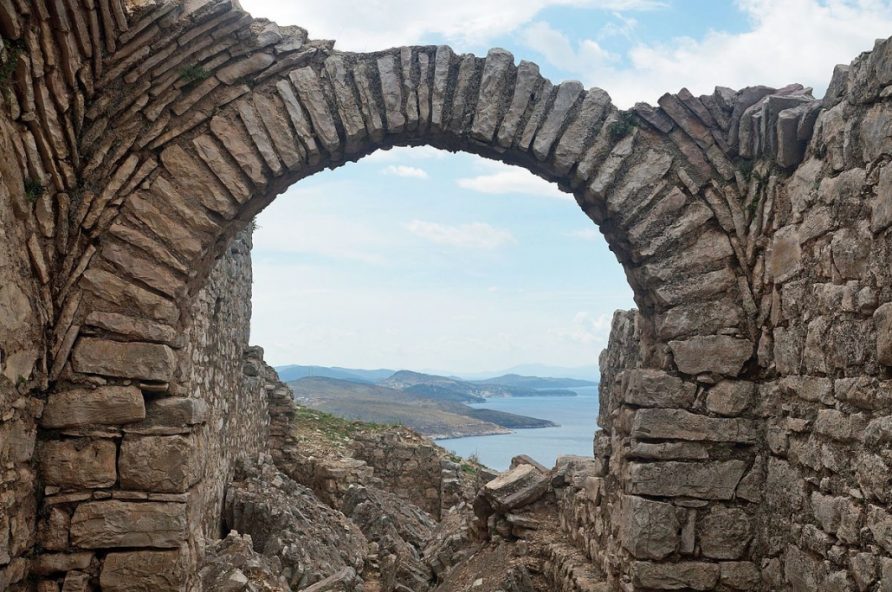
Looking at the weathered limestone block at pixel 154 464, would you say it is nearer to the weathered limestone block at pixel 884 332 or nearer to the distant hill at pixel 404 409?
the weathered limestone block at pixel 884 332

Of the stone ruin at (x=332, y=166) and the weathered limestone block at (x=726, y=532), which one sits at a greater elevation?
the stone ruin at (x=332, y=166)

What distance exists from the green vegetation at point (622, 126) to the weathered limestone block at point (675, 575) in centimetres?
254

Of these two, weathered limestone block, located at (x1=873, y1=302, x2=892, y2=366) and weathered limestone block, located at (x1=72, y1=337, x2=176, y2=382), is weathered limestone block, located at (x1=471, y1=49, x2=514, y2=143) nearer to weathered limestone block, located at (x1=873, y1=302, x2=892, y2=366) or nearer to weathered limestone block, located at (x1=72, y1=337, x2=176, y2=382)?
weathered limestone block, located at (x1=72, y1=337, x2=176, y2=382)

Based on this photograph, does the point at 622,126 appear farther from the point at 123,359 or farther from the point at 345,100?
the point at 123,359

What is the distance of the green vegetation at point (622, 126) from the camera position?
16.5 ft

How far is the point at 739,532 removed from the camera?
15.7ft

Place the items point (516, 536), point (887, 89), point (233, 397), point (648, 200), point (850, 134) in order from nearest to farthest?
1. point (887, 89)
2. point (850, 134)
3. point (648, 200)
4. point (516, 536)
5. point (233, 397)

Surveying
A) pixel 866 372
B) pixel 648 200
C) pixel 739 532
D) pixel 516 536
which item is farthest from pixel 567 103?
pixel 516 536

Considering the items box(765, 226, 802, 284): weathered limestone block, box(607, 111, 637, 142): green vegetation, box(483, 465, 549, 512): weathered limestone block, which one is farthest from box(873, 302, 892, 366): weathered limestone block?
box(483, 465, 549, 512): weathered limestone block

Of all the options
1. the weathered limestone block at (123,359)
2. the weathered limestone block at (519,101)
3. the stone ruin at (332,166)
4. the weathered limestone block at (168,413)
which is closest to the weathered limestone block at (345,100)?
the stone ruin at (332,166)

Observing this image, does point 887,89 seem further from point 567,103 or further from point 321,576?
point 321,576

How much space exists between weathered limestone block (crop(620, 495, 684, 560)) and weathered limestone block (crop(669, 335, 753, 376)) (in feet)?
2.66

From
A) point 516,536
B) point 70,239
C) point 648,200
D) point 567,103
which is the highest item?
point 567,103

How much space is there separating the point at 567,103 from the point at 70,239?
3.00 meters
